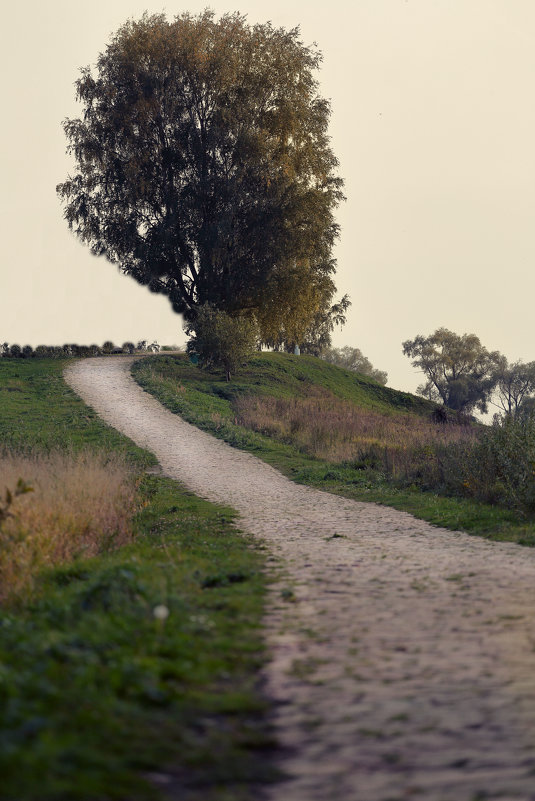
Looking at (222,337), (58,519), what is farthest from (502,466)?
(222,337)

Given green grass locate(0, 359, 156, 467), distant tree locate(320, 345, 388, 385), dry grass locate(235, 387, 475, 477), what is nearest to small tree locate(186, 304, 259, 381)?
dry grass locate(235, 387, 475, 477)

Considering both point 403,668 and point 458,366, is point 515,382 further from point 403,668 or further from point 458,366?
point 403,668

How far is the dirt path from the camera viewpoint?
4215mm

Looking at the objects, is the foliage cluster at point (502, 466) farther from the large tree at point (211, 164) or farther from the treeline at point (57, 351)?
the treeline at point (57, 351)

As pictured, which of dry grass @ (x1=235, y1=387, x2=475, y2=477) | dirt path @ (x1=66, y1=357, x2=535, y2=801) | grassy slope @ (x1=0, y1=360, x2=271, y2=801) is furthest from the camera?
dry grass @ (x1=235, y1=387, x2=475, y2=477)

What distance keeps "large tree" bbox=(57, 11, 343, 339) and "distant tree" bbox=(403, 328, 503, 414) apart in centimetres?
4143

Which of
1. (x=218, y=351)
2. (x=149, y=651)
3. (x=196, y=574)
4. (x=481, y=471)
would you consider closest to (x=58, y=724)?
(x=149, y=651)

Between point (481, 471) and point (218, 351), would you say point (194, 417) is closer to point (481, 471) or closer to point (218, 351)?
point (218, 351)

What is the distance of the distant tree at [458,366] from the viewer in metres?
86.4

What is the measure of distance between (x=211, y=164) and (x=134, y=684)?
145ft

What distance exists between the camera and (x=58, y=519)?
11.6 m

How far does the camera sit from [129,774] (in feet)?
12.9

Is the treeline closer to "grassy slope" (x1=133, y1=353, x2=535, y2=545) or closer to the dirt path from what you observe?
"grassy slope" (x1=133, y1=353, x2=535, y2=545)

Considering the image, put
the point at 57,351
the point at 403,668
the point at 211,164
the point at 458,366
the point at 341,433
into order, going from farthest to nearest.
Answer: the point at 458,366
the point at 57,351
the point at 211,164
the point at 341,433
the point at 403,668
